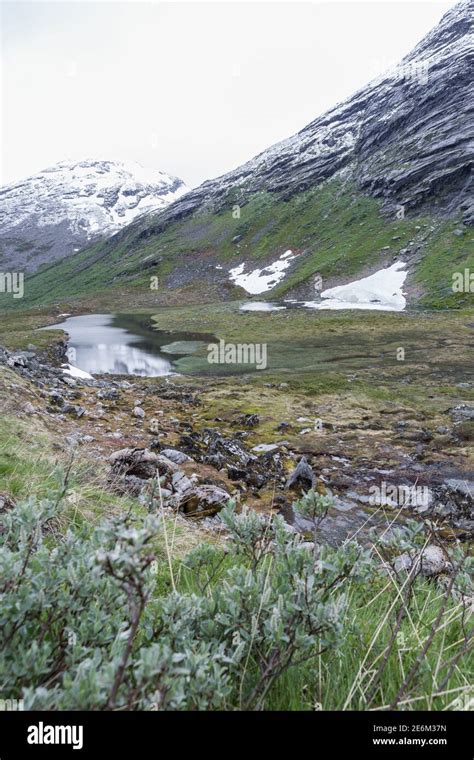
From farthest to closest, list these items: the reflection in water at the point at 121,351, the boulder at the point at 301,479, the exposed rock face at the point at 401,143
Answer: the exposed rock face at the point at 401,143, the reflection in water at the point at 121,351, the boulder at the point at 301,479

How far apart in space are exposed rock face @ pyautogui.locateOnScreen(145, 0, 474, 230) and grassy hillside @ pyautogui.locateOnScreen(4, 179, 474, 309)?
5964 millimetres

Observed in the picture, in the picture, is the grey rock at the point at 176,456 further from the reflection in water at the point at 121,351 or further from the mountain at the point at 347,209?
the mountain at the point at 347,209

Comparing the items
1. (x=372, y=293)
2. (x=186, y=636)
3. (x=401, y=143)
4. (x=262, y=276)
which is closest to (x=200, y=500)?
(x=186, y=636)

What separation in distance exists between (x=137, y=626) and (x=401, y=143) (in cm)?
14645

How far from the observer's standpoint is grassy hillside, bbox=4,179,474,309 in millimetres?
82688

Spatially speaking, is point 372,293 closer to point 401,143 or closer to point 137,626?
point 401,143

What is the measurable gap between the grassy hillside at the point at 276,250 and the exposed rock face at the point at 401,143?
19.6 ft

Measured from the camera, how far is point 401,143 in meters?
121

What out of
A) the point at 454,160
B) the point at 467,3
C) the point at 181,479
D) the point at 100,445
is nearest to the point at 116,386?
the point at 100,445

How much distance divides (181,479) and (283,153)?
186542 millimetres

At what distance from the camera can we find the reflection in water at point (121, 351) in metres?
32.0
